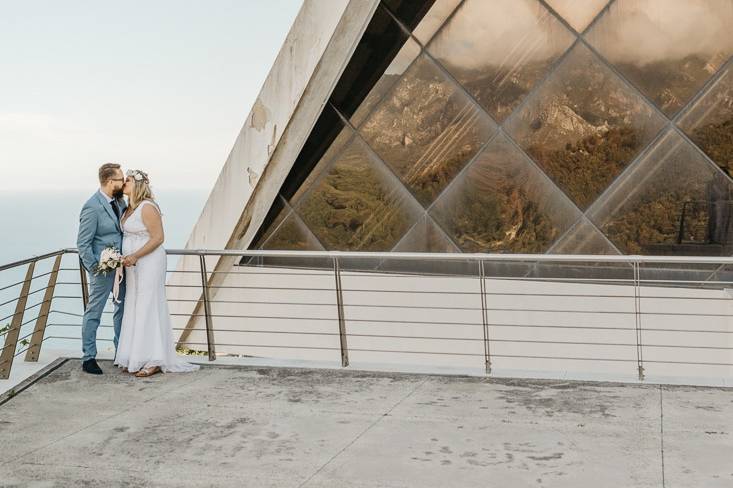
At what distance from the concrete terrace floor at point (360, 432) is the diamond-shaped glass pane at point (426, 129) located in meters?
4.80

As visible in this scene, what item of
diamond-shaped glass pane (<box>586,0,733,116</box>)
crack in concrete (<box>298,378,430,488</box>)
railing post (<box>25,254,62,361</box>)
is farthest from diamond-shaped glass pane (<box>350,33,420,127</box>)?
crack in concrete (<box>298,378,430,488</box>)

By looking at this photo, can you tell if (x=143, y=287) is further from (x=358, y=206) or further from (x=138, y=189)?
(x=358, y=206)

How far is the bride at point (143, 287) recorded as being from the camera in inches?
314

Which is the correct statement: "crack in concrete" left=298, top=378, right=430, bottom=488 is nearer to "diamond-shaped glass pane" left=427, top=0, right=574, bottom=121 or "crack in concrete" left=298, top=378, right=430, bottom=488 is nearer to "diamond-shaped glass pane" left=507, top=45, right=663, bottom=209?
"diamond-shaped glass pane" left=507, top=45, right=663, bottom=209

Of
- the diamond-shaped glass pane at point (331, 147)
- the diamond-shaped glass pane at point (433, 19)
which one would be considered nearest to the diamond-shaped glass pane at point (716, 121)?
the diamond-shaped glass pane at point (433, 19)

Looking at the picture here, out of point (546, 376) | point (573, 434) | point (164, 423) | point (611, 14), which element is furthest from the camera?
point (611, 14)

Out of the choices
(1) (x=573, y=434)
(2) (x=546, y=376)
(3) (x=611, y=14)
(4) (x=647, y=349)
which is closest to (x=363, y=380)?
(2) (x=546, y=376)

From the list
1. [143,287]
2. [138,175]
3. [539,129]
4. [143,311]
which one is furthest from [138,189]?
[539,129]

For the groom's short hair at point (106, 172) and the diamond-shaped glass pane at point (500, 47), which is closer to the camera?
the groom's short hair at point (106, 172)

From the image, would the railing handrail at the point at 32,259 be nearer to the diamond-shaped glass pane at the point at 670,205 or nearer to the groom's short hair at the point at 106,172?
the groom's short hair at the point at 106,172

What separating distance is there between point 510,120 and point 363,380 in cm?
511

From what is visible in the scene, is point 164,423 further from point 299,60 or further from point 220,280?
point 220,280

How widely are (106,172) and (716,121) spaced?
6.72 m

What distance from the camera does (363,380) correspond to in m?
7.59
